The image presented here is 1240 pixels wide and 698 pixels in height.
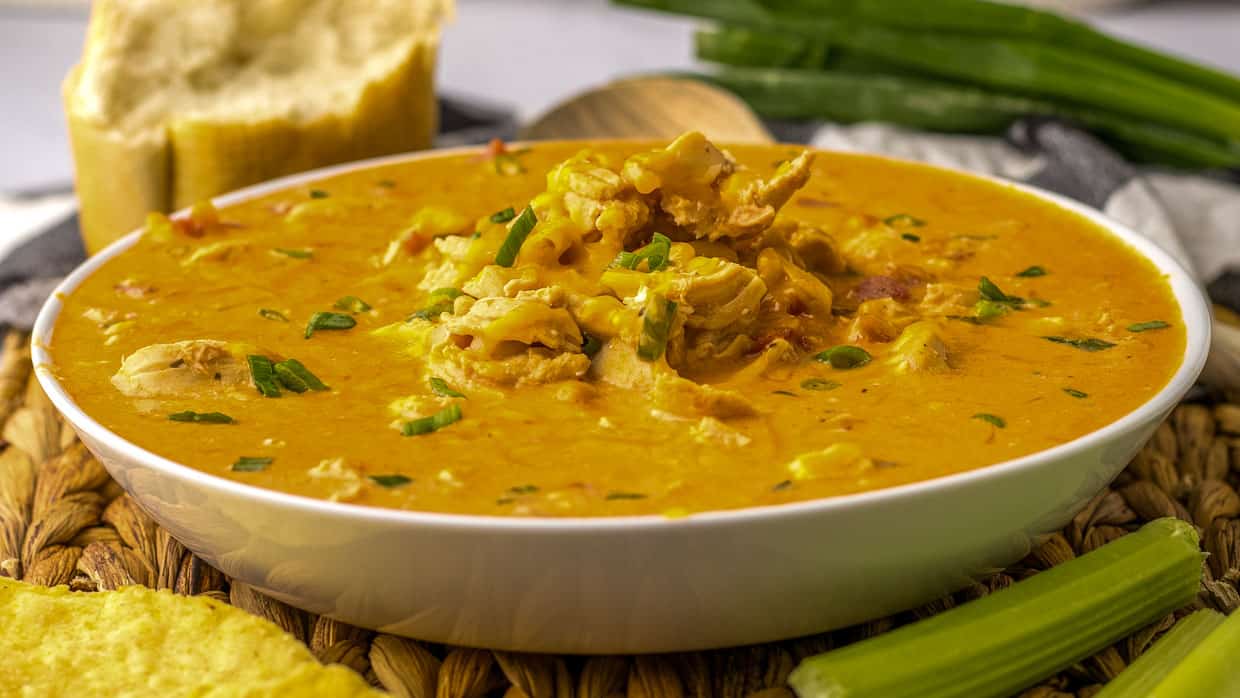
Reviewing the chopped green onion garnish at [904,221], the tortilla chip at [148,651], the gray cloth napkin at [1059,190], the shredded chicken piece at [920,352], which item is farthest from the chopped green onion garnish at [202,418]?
the gray cloth napkin at [1059,190]

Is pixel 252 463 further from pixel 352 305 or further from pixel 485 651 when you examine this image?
pixel 352 305

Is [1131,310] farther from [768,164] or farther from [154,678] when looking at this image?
[154,678]

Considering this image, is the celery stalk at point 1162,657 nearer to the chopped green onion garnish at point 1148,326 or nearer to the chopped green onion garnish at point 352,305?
the chopped green onion garnish at point 1148,326

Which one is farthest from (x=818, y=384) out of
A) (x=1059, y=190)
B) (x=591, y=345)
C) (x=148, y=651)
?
(x=1059, y=190)

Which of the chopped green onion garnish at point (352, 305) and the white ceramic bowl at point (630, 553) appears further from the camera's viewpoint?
the chopped green onion garnish at point (352, 305)

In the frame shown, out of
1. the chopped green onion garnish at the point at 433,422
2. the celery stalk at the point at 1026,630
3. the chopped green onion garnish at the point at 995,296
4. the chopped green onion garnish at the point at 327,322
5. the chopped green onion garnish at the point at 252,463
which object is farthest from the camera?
the chopped green onion garnish at the point at 995,296

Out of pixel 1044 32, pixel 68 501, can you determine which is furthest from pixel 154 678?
pixel 1044 32

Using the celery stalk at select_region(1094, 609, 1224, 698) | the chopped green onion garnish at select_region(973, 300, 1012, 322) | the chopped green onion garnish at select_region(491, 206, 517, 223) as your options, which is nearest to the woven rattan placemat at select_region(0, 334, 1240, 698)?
the celery stalk at select_region(1094, 609, 1224, 698)
